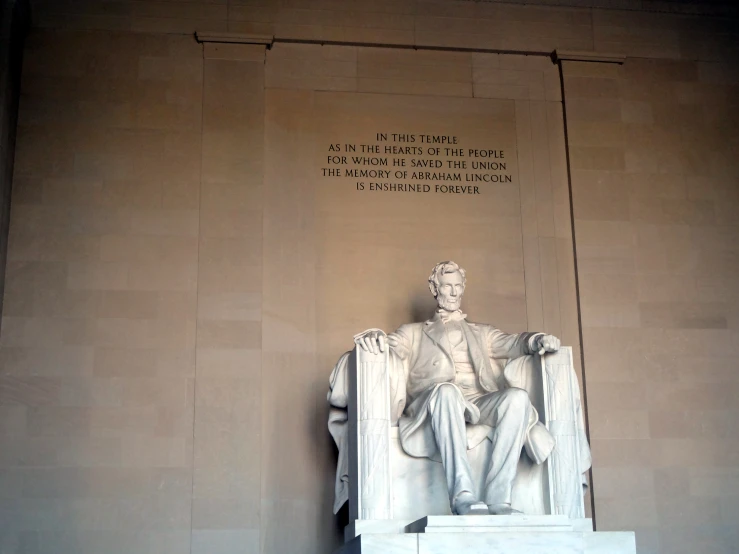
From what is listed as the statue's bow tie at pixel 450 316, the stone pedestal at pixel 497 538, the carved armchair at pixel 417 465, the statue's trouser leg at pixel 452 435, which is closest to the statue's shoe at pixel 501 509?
the statue's trouser leg at pixel 452 435

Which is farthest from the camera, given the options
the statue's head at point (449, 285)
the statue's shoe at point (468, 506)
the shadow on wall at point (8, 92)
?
the shadow on wall at point (8, 92)

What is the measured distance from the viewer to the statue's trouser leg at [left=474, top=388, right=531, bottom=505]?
6.72 meters

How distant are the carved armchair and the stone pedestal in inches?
26.8

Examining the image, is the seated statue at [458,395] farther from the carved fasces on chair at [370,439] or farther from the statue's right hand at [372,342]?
the carved fasces on chair at [370,439]

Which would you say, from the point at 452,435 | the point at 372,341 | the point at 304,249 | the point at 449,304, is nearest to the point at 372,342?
the point at 372,341

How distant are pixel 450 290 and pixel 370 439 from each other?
149cm

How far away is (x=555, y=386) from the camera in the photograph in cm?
728

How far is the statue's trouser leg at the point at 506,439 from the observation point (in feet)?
22.1

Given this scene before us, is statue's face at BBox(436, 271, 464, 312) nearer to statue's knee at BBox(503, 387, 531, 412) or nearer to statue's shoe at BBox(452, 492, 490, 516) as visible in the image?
statue's knee at BBox(503, 387, 531, 412)

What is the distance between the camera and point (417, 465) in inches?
281

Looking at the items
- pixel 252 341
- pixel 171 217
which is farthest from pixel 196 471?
pixel 171 217

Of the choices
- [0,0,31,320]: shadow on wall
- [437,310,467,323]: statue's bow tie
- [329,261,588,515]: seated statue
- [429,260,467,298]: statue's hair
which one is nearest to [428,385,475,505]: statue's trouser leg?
[329,261,588,515]: seated statue

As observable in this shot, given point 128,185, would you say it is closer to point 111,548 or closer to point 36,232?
point 36,232

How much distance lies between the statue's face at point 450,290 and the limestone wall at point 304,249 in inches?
35.3
